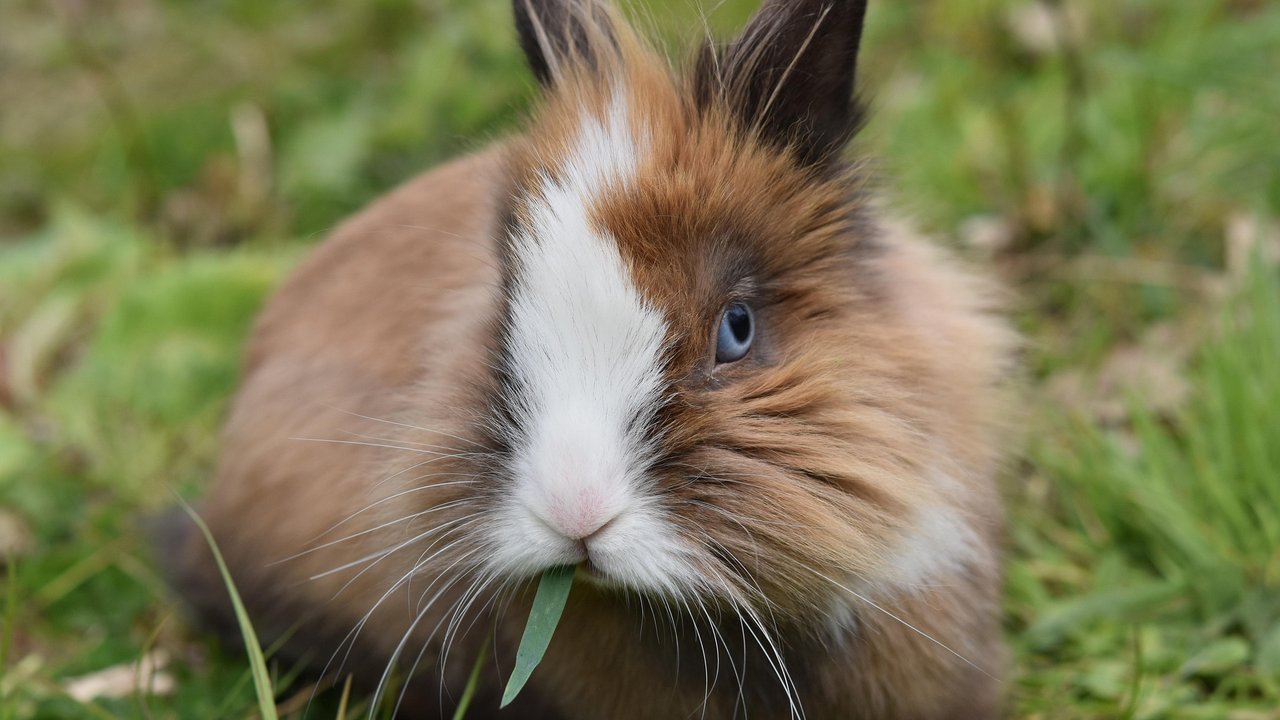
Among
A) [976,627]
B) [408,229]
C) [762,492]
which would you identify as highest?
[408,229]

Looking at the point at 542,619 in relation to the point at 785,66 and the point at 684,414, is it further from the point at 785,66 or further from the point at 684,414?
the point at 785,66

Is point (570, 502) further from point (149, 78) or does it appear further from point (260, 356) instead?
point (149, 78)

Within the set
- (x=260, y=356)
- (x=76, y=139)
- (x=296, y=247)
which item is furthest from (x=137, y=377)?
(x=76, y=139)

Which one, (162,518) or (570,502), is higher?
(570,502)

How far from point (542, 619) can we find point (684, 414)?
1.43 feet

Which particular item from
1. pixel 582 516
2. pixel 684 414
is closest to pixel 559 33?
pixel 684 414

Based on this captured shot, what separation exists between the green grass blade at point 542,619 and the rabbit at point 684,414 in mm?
44

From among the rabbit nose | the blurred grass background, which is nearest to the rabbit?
the rabbit nose

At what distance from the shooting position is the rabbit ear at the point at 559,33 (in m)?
2.43

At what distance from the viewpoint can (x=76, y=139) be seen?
6.13 meters

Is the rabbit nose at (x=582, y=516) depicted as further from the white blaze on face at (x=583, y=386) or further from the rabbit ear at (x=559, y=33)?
the rabbit ear at (x=559, y=33)

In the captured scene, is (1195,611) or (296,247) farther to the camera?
(296,247)

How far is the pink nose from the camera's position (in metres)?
1.86

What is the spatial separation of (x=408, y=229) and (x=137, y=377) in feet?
6.19
